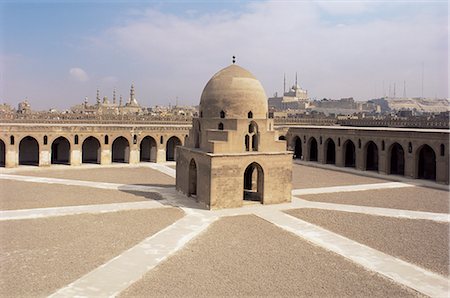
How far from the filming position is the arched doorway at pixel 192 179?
21766 millimetres

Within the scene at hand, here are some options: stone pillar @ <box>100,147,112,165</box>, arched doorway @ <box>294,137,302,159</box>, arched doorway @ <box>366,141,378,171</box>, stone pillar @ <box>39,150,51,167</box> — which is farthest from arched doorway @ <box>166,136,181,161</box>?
arched doorway @ <box>366,141,378,171</box>

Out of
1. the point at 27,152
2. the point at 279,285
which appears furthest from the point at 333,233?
the point at 27,152

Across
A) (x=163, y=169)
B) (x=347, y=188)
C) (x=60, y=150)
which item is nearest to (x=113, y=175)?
(x=163, y=169)

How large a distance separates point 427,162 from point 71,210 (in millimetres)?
27406

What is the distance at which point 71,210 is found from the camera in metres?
18.2

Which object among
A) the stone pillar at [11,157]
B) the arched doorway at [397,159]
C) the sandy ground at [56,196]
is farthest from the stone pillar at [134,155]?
the arched doorway at [397,159]

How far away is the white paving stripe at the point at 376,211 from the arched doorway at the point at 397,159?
1550 centimetres

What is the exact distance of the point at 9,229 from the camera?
49.9 feet

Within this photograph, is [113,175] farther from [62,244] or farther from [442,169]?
[442,169]

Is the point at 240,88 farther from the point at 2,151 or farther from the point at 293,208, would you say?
the point at 2,151

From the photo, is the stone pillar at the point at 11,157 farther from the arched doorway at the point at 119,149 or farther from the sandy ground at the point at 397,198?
the sandy ground at the point at 397,198

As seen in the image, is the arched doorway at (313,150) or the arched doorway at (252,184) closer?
the arched doorway at (252,184)

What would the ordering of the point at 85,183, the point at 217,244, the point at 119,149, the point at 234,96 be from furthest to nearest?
the point at 119,149 → the point at 85,183 → the point at 234,96 → the point at 217,244

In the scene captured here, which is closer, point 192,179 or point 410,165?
point 192,179
